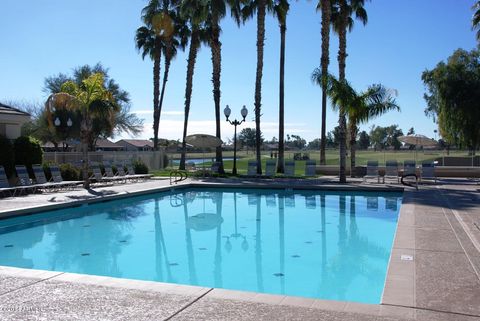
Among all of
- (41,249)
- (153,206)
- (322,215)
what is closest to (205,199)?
(153,206)

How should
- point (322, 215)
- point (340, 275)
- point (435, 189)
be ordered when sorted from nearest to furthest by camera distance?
point (340, 275) → point (322, 215) → point (435, 189)

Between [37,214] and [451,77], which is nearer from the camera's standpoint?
[37,214]

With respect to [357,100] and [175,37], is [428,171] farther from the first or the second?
[175,37]

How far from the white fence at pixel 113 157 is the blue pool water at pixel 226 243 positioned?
8.75m

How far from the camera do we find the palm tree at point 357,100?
2000 centimetres

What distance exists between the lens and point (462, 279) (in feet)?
18.3

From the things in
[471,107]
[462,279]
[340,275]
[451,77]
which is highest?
[451,77]

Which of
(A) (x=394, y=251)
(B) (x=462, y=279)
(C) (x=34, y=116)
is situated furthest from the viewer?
(C) (x=34, y=116)

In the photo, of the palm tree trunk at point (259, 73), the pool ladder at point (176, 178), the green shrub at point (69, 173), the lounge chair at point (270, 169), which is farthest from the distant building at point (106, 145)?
the lounge chair at point (270, 169)

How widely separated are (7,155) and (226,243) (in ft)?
37.7

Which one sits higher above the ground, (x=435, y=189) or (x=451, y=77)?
(x=451, y=77)

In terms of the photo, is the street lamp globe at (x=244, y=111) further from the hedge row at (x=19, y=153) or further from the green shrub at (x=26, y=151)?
the green shrub at (x=26, y=151)

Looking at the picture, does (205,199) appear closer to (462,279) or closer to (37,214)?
(37,214)

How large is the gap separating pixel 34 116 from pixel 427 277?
48123 mm
